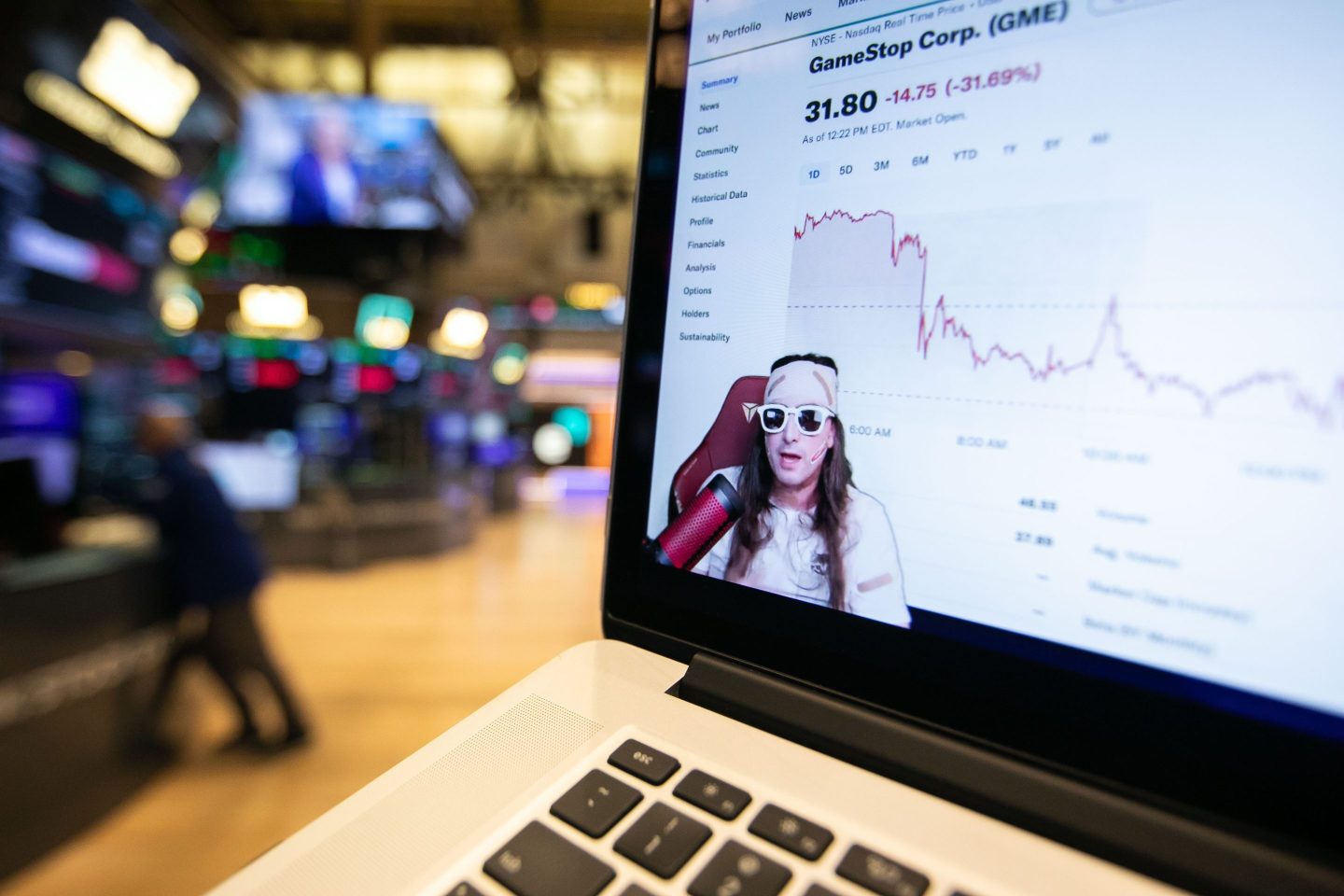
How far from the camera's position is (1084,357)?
0.35m

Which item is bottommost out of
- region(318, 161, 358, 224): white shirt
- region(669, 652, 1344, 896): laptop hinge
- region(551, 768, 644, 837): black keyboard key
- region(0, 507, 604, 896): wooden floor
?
region(0, 507, 604, 896): wooden floor

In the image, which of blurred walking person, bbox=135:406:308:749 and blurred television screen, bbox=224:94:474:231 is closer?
blurred walking person, bbox=135:406:308:749

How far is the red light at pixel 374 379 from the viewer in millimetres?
6867

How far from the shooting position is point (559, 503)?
879 centimetres

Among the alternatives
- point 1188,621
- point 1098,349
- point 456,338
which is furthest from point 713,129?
point 456,338

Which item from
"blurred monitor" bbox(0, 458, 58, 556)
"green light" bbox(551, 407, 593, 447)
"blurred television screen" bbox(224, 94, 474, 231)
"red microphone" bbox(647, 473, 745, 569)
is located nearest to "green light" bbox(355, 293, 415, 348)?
"blurred television screen" bbox(224, 94, 474, 231)

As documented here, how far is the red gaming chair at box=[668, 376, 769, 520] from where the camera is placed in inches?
18.3

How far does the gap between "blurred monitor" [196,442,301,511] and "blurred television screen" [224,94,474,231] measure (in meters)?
1.73

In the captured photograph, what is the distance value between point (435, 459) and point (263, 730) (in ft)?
15.0

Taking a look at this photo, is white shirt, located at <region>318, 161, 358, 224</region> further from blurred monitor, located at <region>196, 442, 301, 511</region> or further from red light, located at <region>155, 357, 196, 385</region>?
red light, located at <region>155, 357, 196, 385</region>

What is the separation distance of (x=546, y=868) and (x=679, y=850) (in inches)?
2.6

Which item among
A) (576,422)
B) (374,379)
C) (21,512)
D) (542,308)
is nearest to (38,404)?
(21,512)

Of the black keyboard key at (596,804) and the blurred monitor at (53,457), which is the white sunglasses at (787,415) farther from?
the blurred monitor at (53,457)

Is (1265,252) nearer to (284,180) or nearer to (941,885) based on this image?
(941,885)
